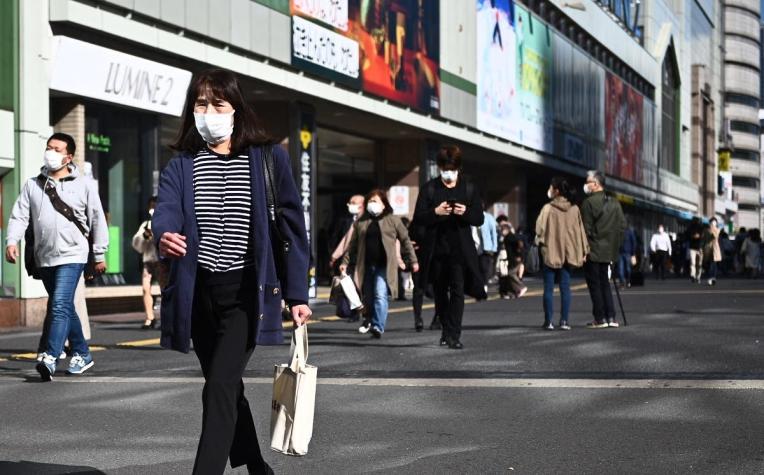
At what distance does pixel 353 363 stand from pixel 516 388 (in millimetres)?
2190

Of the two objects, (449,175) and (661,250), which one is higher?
(449,175)

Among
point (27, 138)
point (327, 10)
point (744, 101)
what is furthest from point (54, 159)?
point (744, 101)

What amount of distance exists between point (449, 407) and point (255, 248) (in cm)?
335

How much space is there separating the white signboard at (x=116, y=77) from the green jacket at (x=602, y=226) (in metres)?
6.74

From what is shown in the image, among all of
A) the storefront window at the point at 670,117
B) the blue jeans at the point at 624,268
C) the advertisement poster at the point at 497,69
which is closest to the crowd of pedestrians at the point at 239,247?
the blue jeans at the point at 624,268

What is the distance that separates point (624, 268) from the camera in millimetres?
31297

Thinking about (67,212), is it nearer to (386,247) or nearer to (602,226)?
(386,247)

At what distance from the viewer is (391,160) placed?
34.3 meters

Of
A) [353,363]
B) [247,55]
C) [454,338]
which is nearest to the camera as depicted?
[353,363]

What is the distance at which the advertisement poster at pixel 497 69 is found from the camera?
3697cm

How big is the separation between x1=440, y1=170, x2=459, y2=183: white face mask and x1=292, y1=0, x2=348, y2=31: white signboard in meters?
12.8

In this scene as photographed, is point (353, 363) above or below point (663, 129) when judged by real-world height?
below

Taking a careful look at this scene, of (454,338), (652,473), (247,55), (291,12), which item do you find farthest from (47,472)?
(291,12)

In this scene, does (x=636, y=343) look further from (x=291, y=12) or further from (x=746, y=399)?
(x=291, y=12)
